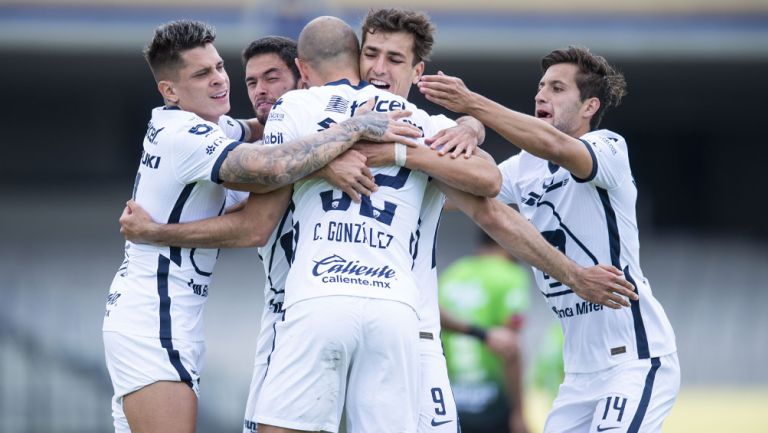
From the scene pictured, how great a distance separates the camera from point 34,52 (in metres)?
19.4

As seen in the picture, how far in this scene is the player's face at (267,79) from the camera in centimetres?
688

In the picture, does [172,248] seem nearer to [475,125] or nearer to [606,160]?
[475,125]

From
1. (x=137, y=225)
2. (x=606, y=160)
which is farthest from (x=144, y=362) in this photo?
(x=606, y=160)

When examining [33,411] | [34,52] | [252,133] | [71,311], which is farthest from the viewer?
[34,52]

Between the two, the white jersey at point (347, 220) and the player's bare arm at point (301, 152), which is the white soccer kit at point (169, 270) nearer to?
the player's bare arm at point (301, 152)

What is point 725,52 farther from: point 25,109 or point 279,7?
point 25,109

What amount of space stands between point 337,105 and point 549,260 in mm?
1490

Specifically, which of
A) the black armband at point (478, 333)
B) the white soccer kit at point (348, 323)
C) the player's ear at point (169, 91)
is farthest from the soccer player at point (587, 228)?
the black armband at point (478, 333)

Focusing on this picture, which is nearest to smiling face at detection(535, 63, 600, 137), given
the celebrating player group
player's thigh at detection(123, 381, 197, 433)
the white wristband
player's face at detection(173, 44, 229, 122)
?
the celebrating player group

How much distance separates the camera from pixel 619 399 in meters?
6.46

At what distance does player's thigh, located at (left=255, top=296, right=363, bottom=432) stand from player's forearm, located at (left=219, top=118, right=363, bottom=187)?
0.68 metres

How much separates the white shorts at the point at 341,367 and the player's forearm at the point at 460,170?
0.75 m

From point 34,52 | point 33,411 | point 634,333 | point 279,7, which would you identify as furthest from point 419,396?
point 34,52

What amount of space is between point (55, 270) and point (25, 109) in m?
3.42
